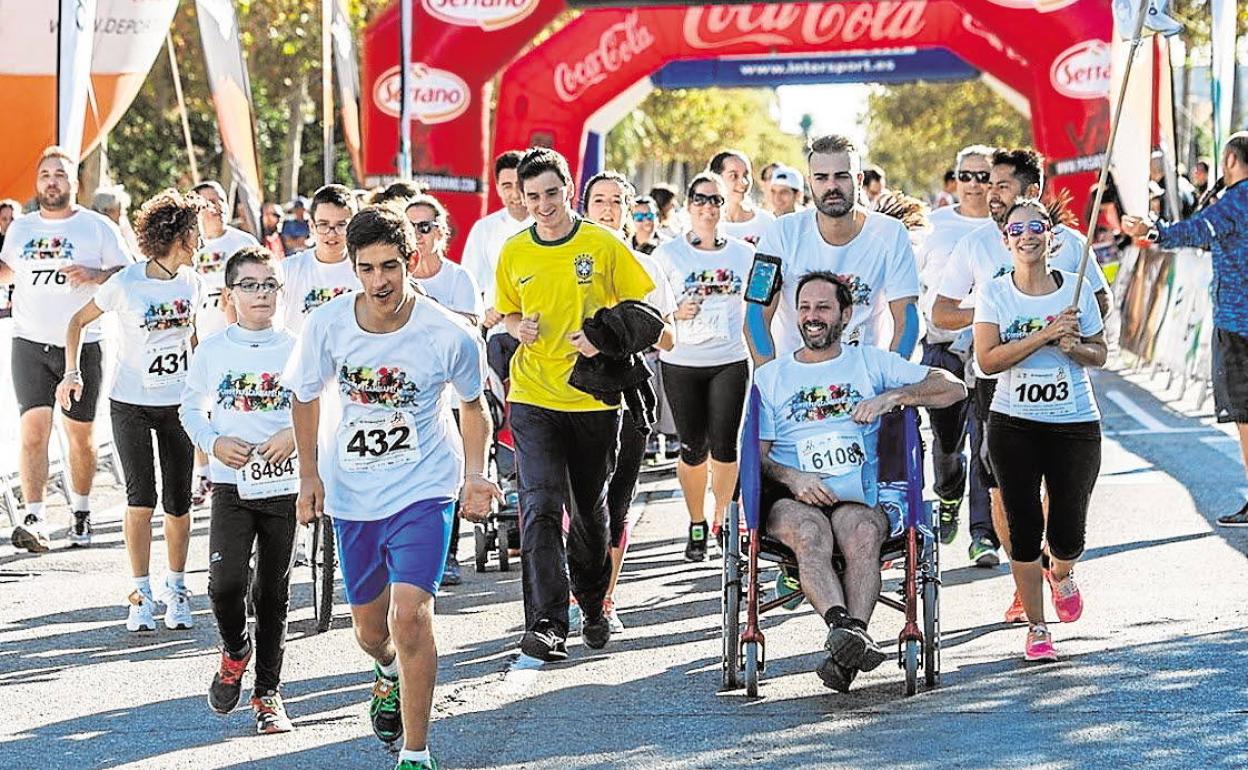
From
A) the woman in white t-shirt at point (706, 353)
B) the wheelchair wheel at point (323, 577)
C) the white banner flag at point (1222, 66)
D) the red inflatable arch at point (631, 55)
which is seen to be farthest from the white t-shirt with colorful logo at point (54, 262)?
the red inflatable arch at point (631, 55)

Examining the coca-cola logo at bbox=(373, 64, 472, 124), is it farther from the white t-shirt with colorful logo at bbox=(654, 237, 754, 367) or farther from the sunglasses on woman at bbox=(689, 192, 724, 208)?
the sunglasses on woman at bbox=(689, 192, 724, 208)

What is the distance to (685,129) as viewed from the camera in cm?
6444

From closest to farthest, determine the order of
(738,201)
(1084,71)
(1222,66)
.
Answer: (738,201) < (1222,66) < (1084,71)

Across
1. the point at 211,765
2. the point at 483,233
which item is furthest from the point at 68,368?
the point at 211,765

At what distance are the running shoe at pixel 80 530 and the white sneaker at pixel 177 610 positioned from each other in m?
2.61

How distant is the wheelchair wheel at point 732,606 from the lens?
742cm

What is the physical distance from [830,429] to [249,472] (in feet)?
6.56

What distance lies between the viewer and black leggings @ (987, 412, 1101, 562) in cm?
798

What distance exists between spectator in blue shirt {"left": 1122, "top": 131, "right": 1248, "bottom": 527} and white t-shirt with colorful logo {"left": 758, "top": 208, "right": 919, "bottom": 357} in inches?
71.5

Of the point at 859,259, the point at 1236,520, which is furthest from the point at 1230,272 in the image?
the point at 859,259

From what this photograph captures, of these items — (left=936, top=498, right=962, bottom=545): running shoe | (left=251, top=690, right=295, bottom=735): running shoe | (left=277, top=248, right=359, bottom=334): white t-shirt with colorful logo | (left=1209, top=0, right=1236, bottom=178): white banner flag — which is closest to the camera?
(left=251, top=690, right=295, bottom=735): running shoe

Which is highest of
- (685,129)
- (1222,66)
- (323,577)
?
(685,129)

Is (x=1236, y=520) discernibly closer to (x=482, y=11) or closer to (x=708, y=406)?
(x=708, y=406)

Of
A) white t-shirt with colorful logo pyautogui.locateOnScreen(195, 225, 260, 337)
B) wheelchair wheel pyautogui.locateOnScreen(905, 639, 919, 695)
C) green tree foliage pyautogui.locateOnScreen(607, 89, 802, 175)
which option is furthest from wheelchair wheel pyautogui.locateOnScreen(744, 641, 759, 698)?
green tree foliage pyautogui.locateOnScreen(607, 89, 802, 175)
